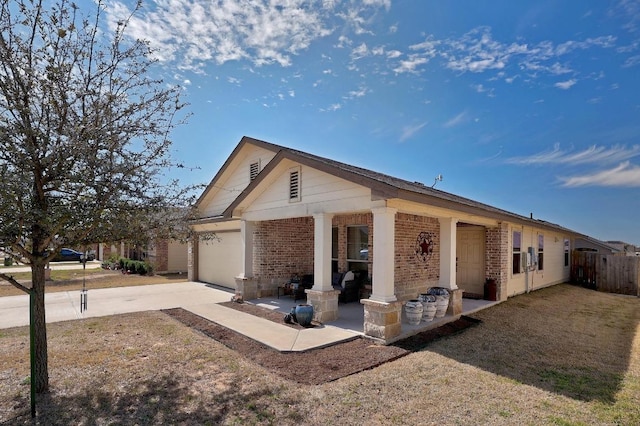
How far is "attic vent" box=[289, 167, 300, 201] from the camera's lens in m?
8.87

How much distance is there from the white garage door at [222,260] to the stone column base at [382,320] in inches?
285

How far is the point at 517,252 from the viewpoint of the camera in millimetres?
12469

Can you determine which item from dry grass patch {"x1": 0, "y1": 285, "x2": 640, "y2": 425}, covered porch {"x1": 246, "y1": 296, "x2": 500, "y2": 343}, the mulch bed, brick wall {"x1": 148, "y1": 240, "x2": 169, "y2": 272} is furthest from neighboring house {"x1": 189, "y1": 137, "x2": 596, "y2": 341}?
brick wall {"x1": 148, "y1": 240, "x2": 169, "y2": 272}

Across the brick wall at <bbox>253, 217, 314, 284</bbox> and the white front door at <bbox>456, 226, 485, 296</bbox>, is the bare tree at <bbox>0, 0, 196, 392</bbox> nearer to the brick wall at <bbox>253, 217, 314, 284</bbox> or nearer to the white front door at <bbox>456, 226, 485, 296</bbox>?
the brick wall at <bbox>253, 217, 314, 284</bbox>

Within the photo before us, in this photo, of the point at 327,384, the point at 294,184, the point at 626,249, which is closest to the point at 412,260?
the point at 294,184

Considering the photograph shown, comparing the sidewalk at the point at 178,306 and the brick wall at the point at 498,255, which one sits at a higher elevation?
the brick wall at the point at 498,255

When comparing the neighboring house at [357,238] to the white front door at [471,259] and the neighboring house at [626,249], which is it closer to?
the white front door at [471,259]

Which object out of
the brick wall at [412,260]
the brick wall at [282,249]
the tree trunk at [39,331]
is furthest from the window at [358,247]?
the tree trunk at [39,331]

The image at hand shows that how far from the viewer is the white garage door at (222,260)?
44.8 ft

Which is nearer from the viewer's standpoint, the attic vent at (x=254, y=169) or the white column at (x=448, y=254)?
the white column at (x=448, y=254)

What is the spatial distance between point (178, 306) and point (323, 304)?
473cm

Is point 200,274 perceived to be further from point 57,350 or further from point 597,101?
point 597,101

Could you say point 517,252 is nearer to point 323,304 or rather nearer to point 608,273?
point 608,273

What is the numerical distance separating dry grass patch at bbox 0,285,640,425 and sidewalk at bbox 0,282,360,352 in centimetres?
87
